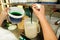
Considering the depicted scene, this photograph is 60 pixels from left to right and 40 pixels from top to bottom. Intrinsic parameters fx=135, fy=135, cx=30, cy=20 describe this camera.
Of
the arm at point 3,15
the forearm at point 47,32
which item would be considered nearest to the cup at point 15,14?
the arm at point 3,15

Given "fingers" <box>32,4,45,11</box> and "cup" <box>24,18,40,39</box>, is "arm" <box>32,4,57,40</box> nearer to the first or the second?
"fingers" <box>32,4,45,11</box>

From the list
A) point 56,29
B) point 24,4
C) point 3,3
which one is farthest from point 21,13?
point 56,29

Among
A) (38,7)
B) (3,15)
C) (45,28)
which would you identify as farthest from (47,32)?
(3,15)

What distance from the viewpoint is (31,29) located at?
1.11 meters

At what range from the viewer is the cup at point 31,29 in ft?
3.63

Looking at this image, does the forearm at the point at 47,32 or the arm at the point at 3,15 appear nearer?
the forearm at the point at 47,32

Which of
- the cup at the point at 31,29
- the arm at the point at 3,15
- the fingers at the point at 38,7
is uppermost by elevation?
the fingers at the point at 38,7

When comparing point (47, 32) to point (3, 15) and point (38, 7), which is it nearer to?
point (38, 7)

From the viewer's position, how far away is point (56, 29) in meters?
1.15

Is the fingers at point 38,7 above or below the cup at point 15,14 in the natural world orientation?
above

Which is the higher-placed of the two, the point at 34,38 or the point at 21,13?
the point at 21,13

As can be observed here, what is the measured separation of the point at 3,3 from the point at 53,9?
1.41 feet

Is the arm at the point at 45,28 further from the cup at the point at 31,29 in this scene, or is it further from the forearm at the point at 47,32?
the cup at the point at 31,29

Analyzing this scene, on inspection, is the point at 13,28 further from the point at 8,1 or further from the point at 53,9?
the point at 53,9
